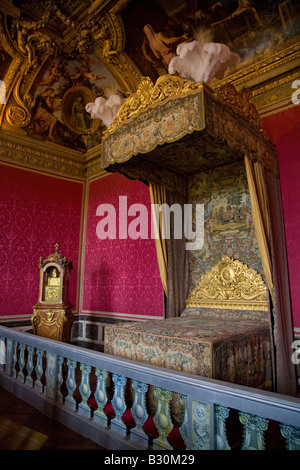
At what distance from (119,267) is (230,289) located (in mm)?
2714

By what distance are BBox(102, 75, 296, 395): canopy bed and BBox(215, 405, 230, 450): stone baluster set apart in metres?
0.89

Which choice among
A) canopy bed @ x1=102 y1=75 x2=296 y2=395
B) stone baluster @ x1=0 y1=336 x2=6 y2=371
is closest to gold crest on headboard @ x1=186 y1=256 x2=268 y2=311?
canopy bed @ x1=102 y1=75 x2=296 y2=395

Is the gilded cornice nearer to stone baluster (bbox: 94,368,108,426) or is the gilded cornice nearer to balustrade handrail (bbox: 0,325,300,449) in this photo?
balustrade handrail (bbox: 0,325,300,449)

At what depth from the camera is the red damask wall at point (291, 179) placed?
4.09 meters

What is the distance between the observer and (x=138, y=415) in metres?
2.24

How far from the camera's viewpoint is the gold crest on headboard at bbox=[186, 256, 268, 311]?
4.23 m

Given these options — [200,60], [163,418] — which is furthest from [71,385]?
[200,60]

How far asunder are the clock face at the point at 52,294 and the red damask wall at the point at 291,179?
3832mm

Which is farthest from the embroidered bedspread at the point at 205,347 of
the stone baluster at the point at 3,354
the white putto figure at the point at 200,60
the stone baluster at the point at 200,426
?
the white putto figure at the point at 200,60

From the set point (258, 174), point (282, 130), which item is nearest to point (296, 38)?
point (282, 130)

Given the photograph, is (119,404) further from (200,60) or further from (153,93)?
(200,60)

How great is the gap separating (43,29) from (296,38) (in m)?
4.25

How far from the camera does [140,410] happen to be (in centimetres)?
224

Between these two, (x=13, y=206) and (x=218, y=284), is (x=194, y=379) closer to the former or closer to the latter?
(x=218, y=284)
